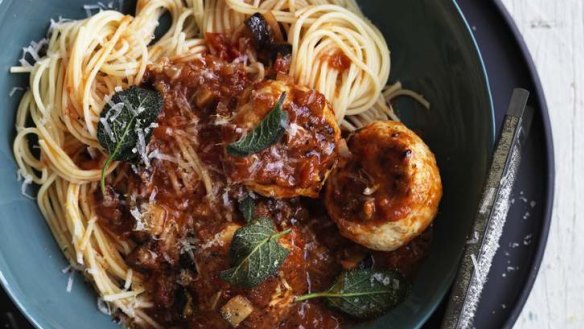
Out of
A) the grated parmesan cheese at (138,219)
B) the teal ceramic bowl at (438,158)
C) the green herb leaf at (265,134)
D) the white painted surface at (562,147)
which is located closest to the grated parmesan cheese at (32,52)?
the teal ceramic bowl at (438,158)

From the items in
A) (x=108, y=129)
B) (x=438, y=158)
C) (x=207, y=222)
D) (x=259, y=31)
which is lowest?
(x=207, y=222)

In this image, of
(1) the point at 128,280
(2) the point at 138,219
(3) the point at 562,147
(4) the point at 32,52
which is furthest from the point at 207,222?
(3) the point at 562,147

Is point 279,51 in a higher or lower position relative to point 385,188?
higher

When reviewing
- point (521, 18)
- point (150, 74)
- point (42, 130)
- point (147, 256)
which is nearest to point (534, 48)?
point (521, 18)

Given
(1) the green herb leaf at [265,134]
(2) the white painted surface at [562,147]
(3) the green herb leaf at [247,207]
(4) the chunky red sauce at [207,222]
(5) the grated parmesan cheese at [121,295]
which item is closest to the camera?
(1) the green herb leaf at [265,134]

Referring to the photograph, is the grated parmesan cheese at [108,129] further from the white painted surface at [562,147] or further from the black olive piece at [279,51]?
the white painted surface at [562,147]

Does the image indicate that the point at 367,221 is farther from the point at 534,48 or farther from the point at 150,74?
the point at 534,48

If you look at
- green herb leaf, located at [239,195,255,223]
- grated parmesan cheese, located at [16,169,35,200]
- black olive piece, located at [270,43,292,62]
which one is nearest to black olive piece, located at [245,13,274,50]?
black olive piece, located at [270,43,292,62]

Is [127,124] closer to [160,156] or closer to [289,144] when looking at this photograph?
[160,156]
